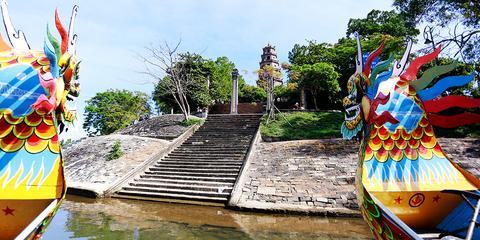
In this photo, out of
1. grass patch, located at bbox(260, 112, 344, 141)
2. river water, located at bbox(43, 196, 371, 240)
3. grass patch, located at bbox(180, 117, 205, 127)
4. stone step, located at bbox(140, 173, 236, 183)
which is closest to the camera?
river water, located at bbox(43, 196, 371, 240)

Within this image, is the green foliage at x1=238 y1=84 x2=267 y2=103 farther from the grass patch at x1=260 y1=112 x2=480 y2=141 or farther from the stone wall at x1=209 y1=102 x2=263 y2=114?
the grass patch at x1=260 y1=112 x2=480 y2=141

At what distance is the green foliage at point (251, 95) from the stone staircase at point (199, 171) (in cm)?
1821

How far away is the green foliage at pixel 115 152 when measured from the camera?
13.7m

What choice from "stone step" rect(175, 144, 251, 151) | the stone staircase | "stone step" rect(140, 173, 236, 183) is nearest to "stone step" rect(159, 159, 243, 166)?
the stone staircase

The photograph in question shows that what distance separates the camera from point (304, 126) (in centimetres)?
1680

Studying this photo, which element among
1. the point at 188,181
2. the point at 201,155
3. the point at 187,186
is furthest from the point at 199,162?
the point at 187,186

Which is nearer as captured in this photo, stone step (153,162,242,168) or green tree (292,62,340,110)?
stone step (153,162,242,168)

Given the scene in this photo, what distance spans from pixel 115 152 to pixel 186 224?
25.5 ft

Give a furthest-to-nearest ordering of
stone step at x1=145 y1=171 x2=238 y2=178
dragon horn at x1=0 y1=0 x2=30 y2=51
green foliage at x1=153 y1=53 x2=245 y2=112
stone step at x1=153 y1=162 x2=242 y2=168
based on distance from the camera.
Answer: green foliage at x1=153 y1=53 x2=245 y2=112
stone step at x1=153 y1=162 x2=242 y2=168
stone step at x1=145 y1=171 x2=238 y2=178
dragon horn at x1=0 y1=0 x2=30 y2=51

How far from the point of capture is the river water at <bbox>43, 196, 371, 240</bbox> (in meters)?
6.60

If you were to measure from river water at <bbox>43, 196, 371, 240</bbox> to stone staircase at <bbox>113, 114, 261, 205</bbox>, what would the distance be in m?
1.03

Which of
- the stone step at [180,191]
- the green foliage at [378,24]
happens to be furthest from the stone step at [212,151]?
the green foliage at [378,24]

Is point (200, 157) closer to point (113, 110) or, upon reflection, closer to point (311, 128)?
point (311, 128)

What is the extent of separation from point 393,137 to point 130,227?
5.81 metres
